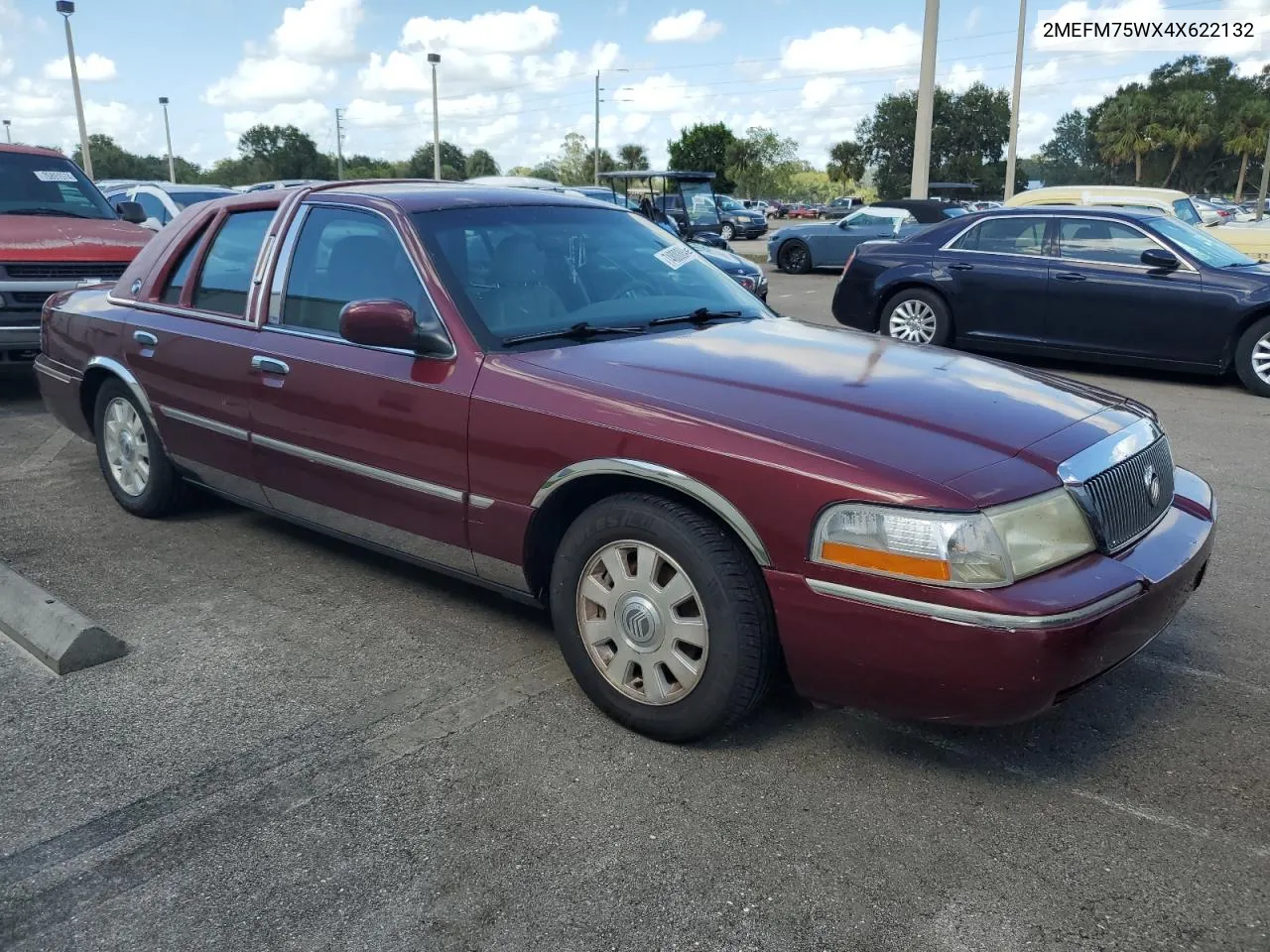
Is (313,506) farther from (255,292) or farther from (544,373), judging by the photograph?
(544,373)

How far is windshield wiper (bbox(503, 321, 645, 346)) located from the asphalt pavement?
3.49 ft

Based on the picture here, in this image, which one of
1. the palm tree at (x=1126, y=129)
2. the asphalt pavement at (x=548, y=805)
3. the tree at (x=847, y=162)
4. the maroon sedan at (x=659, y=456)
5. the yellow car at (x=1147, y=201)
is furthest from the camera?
the tree at (x=847, y=162)

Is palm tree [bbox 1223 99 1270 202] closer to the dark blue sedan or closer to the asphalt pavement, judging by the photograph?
the dark blue sedan

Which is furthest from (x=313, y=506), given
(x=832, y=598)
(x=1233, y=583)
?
(x=1233, y=583)

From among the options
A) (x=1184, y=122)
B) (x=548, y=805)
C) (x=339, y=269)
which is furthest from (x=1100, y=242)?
(x=1184, y=122)

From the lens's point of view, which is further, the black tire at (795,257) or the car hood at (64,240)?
the black tire at (795,257)

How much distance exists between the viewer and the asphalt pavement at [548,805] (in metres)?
2.30

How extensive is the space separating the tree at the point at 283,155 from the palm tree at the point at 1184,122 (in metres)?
62.1

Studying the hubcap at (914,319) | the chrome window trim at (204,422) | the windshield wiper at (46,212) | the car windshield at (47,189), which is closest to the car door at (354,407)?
the chrome window trim at (204,422)

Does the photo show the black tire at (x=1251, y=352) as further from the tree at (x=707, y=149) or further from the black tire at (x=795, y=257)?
the tree at (x=707, y=149)

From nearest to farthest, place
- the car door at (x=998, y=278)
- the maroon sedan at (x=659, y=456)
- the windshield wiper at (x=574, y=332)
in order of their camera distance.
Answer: the maroon sedan at (x=659, y=456), the windshield wiper at (x=574, y=332), the car door at (x=998, y=278)

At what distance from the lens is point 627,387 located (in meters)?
3.07

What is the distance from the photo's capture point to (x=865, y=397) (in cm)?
302

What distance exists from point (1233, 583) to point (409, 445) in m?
3.25
